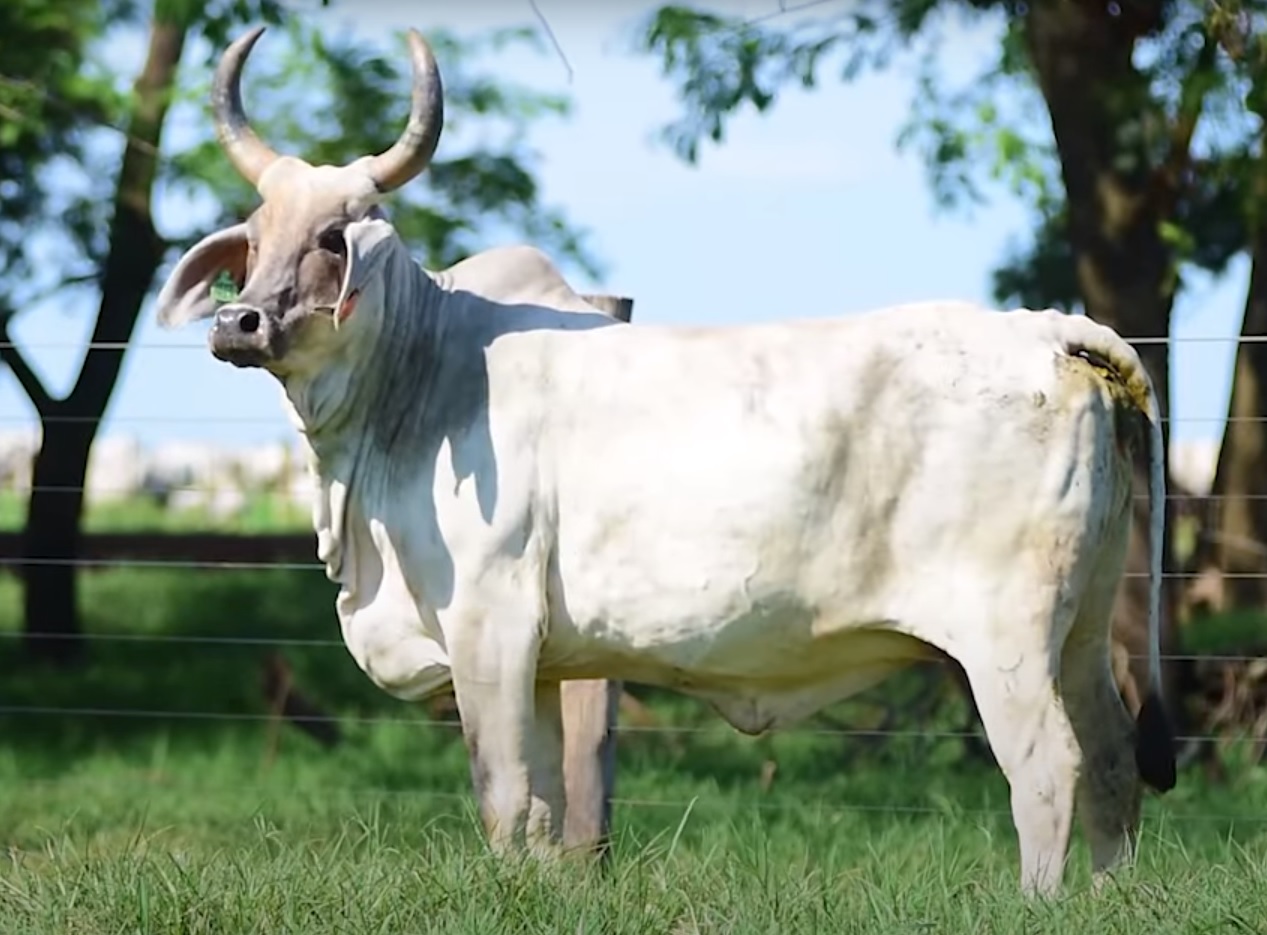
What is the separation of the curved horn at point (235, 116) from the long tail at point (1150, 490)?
84.9 inches

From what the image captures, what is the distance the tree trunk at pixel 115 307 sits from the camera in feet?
39.9

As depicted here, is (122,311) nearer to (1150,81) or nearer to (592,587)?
(1150,81)

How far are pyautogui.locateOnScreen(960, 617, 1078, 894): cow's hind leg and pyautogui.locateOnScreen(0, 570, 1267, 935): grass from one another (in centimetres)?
14

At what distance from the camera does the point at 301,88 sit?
43.5 ft

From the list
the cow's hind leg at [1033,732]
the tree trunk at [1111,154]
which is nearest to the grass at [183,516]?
the tree trunk at [1111,154]

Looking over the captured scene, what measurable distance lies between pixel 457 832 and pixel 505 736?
0.59 meters

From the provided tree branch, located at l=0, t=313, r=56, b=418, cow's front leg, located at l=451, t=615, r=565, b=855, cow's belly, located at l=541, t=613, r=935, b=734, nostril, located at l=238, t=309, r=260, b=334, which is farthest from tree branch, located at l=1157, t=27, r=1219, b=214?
tree branch, located at l=0, t=313, r=56, b=418

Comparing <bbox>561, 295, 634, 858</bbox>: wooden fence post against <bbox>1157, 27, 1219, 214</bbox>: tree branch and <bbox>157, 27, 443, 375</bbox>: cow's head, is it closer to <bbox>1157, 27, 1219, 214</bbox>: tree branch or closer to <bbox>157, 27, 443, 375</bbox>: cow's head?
<bbox>157, 27, 443, 375</bbox>: cow's head

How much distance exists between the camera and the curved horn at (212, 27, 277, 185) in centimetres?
636

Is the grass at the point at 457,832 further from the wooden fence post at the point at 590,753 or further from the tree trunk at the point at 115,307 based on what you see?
the tree trunk at the point at 115,307

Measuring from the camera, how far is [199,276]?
6.44 meters

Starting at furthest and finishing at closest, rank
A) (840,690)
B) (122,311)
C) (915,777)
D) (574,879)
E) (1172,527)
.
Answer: (122,311), (1172,527), (915,777), (840,690), (574,879)

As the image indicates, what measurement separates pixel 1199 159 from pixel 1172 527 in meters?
1.71

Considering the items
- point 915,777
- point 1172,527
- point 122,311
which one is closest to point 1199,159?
point 1172,527
